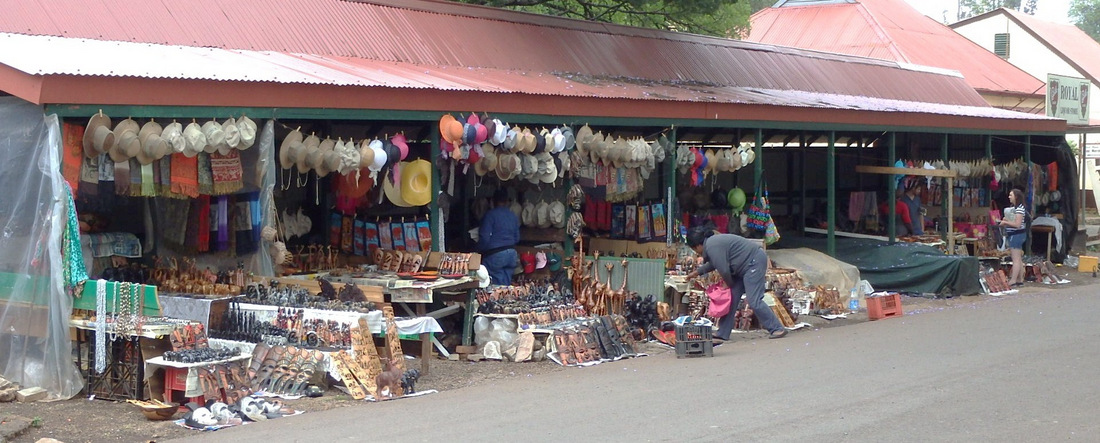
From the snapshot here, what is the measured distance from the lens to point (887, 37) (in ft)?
125

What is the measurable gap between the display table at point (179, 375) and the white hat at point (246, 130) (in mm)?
2095

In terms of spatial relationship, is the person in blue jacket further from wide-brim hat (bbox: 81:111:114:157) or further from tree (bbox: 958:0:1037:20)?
tree (bbox: 958:0:1037:20)

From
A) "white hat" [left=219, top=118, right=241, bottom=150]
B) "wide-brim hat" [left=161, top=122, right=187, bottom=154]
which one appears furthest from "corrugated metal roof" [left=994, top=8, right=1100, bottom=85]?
"wide-brim hat" [left=161, top=122, right=187, bottom=154]

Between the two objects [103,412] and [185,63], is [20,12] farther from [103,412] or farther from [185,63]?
[103,412]

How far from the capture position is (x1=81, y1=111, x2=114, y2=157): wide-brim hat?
965cm

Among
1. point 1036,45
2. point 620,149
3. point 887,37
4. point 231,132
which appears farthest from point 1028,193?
point 1036,45

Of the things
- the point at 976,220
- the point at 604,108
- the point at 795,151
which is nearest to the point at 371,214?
the point at 604,108

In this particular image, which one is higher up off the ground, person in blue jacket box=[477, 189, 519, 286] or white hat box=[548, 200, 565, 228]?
white hat box=[548, 200, 565, 228]

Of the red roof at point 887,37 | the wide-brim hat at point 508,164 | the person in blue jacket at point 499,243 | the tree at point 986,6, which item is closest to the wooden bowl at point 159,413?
the wide-brim hat at point 508,164

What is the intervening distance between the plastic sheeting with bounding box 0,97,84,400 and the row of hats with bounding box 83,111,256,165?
456 millimetres

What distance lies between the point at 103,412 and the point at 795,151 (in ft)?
54.5

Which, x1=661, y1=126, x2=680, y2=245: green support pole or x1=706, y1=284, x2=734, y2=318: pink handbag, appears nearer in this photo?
x1=706, y1=284, x2=734, y2=318: pink handbag

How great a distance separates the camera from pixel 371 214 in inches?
573

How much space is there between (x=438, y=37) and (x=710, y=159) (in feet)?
14.0
